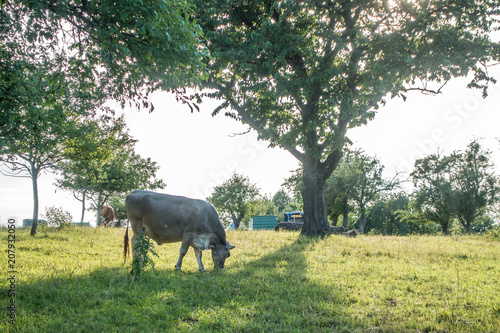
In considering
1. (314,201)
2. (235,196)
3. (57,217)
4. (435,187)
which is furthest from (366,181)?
(57,217)

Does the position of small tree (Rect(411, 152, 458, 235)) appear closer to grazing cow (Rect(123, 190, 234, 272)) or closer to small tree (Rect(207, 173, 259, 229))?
small tree (Rect(207, 173, 259, 229))

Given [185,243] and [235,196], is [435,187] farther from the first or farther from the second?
[185,243]

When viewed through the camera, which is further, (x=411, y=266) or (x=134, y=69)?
(x=411, y=266)

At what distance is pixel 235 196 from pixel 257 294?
4886 cm

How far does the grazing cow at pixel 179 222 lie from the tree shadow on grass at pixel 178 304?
1.01m

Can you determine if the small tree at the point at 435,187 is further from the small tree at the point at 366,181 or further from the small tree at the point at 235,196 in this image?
the small tree at the point at 235,196

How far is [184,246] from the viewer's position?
9.52 metres

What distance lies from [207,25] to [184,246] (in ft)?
41.3

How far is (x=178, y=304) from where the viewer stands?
243 inches

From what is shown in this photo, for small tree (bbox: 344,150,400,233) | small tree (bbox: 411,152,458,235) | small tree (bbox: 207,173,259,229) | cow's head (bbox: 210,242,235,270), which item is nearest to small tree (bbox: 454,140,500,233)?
small tree (bbox: 411,152,458,235)

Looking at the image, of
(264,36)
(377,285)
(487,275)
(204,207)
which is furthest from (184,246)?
(264,36)

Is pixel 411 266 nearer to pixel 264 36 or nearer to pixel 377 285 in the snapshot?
pixel 377 285

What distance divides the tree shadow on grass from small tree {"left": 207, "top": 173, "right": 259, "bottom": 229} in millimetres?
46796

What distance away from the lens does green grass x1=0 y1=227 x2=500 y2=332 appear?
209 inches
